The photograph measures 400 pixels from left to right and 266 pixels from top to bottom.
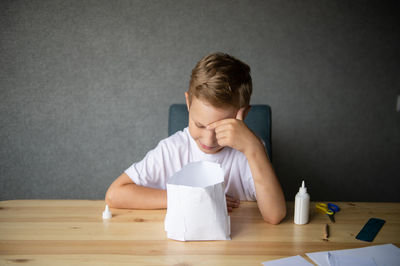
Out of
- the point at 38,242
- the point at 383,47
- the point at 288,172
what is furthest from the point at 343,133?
the point at 38,242

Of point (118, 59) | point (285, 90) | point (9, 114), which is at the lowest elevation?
point (9, 114)

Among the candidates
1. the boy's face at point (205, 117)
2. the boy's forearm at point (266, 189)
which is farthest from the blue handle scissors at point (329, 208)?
the boy's face at point (205, 117)

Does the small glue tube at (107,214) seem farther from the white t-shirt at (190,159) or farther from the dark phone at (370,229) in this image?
the dark phone at (370,229)

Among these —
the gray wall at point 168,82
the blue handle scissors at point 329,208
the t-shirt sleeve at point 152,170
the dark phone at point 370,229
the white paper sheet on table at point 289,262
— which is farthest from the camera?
the gray wall at point 168,82

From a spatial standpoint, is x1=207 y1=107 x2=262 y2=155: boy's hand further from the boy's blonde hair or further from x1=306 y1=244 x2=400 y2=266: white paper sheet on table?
x1=306 y1=244 x2=400 y2=266: white paper sheet on table

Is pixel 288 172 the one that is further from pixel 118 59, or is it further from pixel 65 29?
pixel 65 29

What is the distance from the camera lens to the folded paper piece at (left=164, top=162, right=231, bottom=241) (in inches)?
26.5

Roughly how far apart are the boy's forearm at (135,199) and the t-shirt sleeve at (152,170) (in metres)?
0.11

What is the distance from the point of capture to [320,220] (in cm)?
85

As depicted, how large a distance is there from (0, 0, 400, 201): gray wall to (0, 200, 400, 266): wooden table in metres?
1.03

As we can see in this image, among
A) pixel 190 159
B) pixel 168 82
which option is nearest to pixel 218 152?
pixel 190 159

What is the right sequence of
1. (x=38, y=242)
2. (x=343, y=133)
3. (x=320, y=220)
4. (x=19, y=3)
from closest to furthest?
(x=38, y=242) < (x=320, y=220) < (x=19, y=3) < (x=343, y=133)

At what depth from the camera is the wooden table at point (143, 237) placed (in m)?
0.65

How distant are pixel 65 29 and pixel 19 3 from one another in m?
0.30
